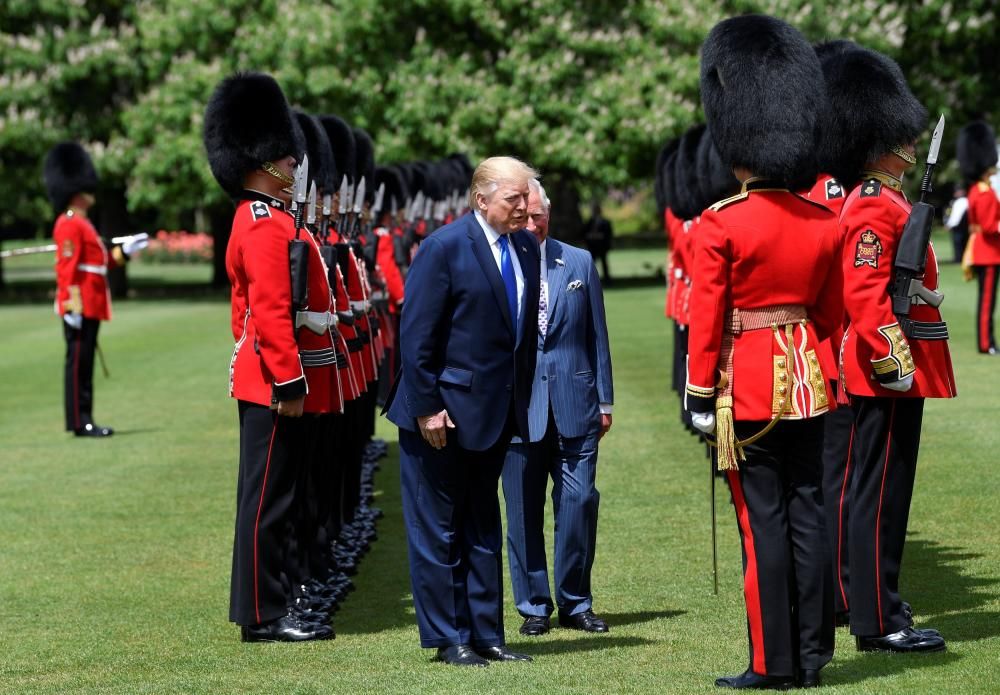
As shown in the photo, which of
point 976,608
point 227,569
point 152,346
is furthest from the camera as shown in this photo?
point 152,346

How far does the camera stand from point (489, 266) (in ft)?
19.6

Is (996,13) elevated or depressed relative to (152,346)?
elevated

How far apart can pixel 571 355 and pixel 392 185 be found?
733cm

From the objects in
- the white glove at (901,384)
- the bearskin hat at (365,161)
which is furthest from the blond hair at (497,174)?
the bearskin hat at (365,161)

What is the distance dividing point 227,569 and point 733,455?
337cm

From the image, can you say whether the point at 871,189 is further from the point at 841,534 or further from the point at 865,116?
the point at 841,534

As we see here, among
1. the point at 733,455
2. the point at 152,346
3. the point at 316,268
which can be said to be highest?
the point at 316,268

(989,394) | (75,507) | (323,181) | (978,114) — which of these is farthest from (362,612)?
(978,114)

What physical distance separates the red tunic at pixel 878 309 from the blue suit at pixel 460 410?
1107 millimetres

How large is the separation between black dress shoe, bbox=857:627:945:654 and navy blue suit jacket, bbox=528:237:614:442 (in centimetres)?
142

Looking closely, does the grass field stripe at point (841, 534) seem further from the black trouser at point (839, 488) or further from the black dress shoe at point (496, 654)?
the black dress shoe at point (496, 654)

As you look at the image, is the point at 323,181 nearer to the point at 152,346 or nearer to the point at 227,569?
the point at 227,569

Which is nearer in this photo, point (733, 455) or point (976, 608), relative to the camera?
point (733, 455)

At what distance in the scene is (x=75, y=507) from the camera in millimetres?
10078
